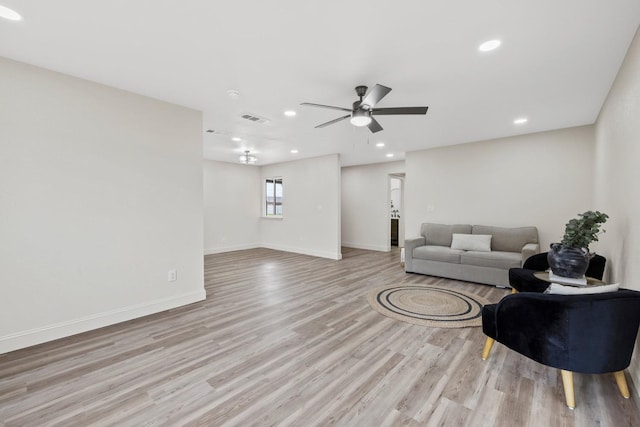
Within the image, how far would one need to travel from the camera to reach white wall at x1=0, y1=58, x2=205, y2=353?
2438 millimetres

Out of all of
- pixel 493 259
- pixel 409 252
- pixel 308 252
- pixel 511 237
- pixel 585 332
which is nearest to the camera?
pixel 585 332

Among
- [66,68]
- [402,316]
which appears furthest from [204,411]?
[66,68]

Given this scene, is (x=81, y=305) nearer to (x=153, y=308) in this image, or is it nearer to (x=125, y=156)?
(x=153, y=308)

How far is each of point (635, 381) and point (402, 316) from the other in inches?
70.5

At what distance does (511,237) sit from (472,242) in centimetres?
63

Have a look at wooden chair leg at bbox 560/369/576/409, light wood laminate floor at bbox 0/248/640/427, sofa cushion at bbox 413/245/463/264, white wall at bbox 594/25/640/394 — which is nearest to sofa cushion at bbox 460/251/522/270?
sofa cushion at bbox 413/245/463/264

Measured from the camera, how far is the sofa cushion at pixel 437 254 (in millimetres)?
4686

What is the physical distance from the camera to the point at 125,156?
9.98 feet

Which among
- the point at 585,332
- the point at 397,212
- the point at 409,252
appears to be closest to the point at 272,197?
the point at 397,212

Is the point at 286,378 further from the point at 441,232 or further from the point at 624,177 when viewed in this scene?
the point at 441,232

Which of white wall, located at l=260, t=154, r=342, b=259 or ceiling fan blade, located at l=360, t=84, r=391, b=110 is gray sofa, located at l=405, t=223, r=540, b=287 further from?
ceiling fan blade, located at l=360, t=84, r=391, b=110

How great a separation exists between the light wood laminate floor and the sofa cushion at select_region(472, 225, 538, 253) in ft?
8.29

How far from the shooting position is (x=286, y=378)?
2045 millimetres

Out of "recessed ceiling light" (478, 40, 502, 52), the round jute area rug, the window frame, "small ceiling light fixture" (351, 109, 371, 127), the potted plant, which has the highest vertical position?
"recessed ceiling light" (478, 40, 502, 52)
